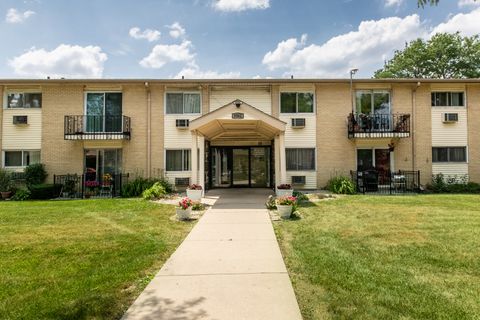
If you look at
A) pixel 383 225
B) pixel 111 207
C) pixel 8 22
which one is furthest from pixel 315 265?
pixel 8 22

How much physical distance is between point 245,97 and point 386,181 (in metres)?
8.65

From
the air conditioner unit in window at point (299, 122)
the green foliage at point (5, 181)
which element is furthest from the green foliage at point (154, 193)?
the air conditioner unit in window at point (299, 122)

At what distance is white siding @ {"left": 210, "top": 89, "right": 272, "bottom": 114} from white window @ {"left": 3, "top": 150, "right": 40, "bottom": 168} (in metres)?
9.54

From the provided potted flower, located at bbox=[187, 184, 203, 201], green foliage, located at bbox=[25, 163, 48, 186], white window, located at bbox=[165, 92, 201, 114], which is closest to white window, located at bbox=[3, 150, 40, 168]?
green foliage, located at bbox=[25, 163, 48, 186]

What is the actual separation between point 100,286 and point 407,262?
466 centimetres

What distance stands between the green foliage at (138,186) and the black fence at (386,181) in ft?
31.4

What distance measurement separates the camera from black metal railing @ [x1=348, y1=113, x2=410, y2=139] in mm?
14711

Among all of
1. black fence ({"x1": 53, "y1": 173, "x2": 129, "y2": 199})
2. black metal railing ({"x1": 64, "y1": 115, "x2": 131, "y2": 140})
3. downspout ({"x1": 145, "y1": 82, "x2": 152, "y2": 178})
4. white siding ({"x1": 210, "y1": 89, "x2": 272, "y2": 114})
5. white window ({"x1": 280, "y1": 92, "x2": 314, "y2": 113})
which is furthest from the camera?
white window ({"x1": 280, "y1": 92, "x2": 314, "y2": 113})

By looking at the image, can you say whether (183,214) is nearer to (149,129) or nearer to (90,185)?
(149,129)

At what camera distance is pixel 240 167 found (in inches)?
673

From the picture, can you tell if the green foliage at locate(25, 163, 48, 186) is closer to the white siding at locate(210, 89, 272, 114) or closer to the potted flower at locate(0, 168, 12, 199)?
the potted flower at locate(0, 168, 12, 199)

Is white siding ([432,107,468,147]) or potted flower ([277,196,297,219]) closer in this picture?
potted flower ([277,196,297,219])

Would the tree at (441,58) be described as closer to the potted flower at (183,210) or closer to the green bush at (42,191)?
the potted flower at (183,210)

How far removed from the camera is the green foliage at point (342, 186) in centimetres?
1370
